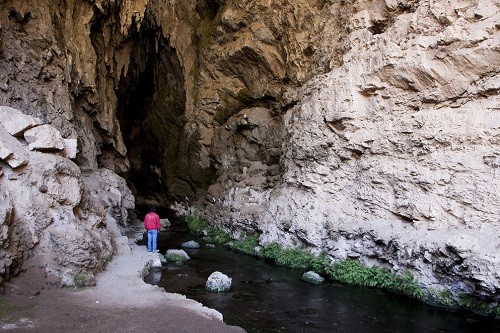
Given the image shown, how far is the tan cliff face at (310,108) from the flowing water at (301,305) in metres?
1.11

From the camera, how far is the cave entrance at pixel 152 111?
30141 millimetres

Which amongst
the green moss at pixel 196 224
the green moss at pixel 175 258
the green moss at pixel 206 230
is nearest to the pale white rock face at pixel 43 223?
the green moss at pixel 175 258

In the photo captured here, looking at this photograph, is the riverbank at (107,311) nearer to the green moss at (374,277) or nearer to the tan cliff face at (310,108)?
the green moss at (374,277)

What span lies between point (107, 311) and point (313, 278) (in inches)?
282

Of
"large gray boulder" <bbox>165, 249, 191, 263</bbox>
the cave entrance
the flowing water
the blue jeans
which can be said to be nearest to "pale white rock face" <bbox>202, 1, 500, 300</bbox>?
the flowing water

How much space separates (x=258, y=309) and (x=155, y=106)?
83.9 feet

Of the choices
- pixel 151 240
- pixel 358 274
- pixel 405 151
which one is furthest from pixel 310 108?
pixel 151 240

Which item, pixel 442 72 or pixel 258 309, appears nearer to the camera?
pixel 258 309

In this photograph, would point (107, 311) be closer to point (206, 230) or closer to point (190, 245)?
point (190, 245)

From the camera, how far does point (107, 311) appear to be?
8219 mm

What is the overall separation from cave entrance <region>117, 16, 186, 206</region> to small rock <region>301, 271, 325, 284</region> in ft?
62.9

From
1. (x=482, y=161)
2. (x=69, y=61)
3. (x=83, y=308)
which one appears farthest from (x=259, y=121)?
(x=83, y=308)

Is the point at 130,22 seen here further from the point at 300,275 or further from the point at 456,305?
the point at 456,305

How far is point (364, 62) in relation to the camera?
15.1 metres
